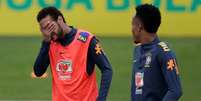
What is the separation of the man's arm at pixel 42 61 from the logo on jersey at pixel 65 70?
0.55 ft

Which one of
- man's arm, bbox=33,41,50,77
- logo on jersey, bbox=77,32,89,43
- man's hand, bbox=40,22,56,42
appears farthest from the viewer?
man's arm, bbox=33,41,50,77

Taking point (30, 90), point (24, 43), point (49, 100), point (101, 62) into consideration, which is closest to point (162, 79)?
point (101, 62)

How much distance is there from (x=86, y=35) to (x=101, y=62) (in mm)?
246

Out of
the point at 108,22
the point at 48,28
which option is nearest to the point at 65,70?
the point at 48,28

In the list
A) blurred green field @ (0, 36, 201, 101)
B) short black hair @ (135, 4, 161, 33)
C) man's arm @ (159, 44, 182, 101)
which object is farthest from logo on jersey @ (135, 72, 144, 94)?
blurred green field @ (0, 36, 201, 101)

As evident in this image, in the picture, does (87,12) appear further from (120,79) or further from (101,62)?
(101,62)

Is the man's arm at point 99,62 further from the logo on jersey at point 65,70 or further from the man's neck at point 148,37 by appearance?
the man's neck at point 148,37

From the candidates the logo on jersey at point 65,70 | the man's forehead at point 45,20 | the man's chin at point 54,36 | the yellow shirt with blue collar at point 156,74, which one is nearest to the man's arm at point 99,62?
the logo on jersey at point 65,70

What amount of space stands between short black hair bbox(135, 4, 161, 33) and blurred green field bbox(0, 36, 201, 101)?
236 inches

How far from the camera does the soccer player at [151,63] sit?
206 inches

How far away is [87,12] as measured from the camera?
14.6 m

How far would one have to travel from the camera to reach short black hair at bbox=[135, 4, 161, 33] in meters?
5.32

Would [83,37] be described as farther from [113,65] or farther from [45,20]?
[113,65]

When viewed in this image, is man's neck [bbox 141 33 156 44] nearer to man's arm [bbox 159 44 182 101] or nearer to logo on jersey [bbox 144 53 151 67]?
logo on jersey [bbox 144 53 151 67]
